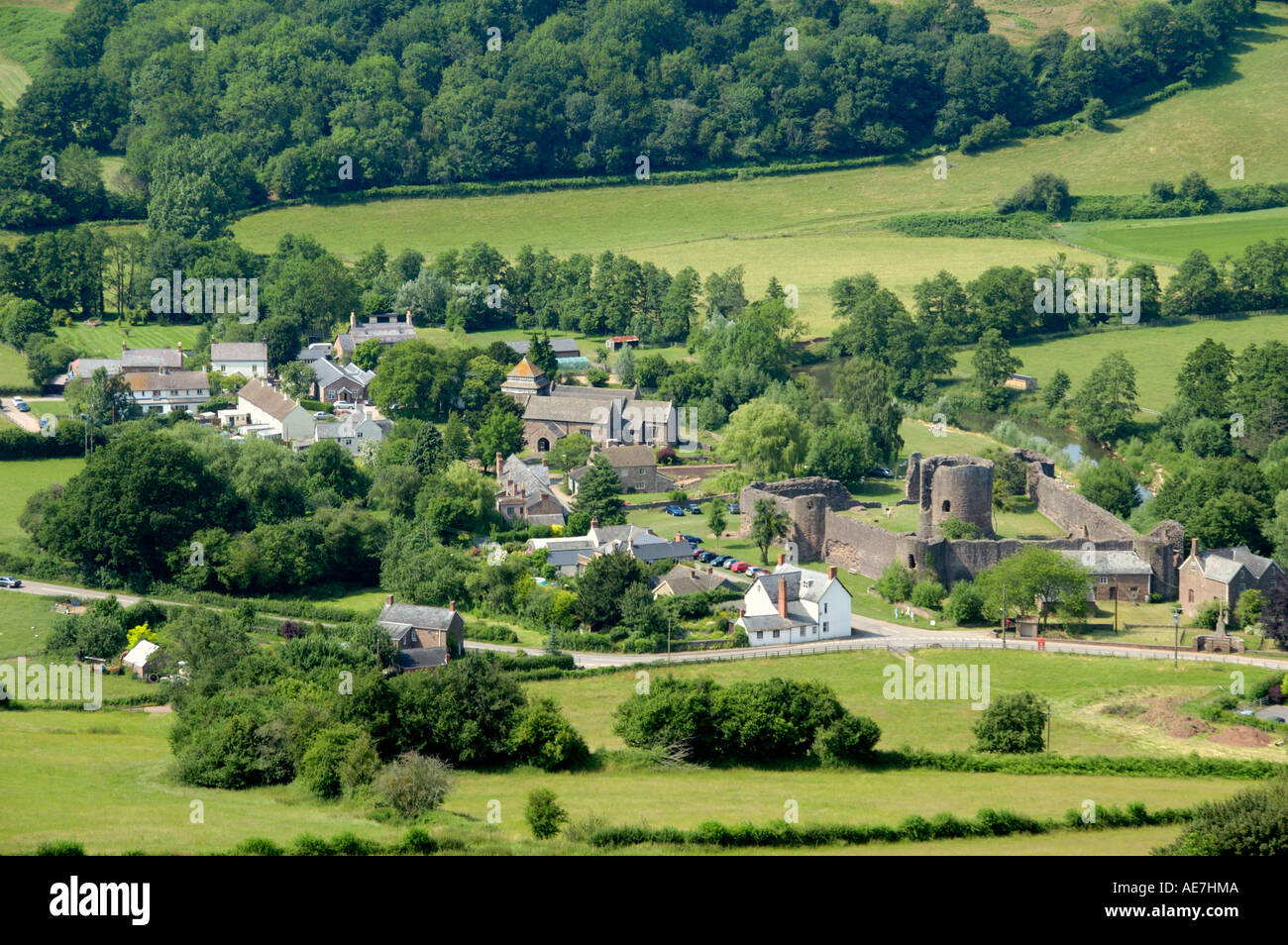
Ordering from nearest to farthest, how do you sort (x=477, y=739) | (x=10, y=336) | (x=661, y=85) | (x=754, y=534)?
(x=477, y=739), (x=754, y=534), (x=10, y=336), (x=661, y=85)

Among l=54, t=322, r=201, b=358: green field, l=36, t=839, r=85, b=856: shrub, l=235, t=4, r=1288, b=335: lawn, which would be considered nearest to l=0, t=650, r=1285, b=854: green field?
l=36, t=839, r=85, b=856: shrub

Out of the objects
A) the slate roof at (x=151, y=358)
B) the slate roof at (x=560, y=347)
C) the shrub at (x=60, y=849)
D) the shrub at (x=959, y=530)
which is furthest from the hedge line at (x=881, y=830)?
the slate roof at (x=560, y=347)

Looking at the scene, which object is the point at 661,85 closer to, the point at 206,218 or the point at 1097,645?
the point at 206,218

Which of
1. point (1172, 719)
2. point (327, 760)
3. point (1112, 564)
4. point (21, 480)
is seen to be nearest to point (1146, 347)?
point (1112, 564)

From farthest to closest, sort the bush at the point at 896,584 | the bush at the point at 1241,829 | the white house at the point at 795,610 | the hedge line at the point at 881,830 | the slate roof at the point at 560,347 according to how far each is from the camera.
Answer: the slate roof at the point at 560,347 < the bush at the point at 896,584 < the white house at the point at 795,610 < the hedge line at the point at 881,830 < the bush at the point at 1241,829

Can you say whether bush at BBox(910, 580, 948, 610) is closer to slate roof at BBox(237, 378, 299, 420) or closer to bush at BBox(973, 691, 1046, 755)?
bush at BBox(973, 691, 1046, 755)

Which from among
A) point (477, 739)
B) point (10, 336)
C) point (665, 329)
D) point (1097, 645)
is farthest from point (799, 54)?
point (477, 739)

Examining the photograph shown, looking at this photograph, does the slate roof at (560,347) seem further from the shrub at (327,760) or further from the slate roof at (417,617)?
the shrub at (327,760)
